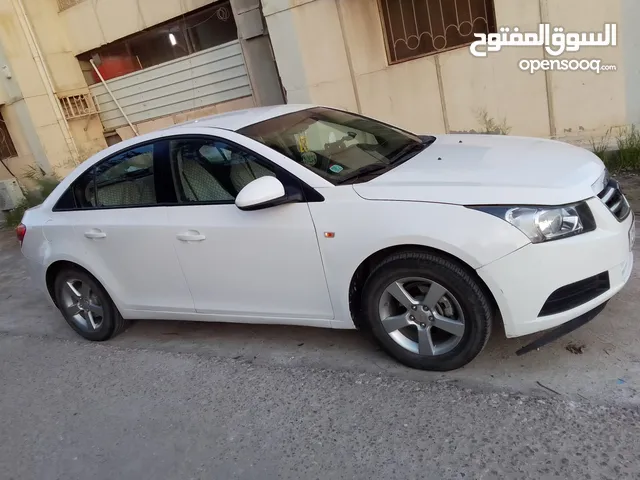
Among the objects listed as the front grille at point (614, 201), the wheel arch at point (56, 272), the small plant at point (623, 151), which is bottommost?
the small plant at point (623, 151)

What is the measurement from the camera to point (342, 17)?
26.6ft

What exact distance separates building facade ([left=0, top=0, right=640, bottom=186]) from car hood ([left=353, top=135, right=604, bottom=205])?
3622 mm

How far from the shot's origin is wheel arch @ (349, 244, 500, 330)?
3082mm

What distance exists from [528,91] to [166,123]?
7.62 meters

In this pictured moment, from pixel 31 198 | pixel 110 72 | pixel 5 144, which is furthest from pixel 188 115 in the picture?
pixel 5 144

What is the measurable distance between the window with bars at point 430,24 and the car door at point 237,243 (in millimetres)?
4838

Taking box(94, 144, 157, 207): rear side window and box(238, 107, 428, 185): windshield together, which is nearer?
box(238, 107, 428, 185): windshield

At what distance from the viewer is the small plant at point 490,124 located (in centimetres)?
744

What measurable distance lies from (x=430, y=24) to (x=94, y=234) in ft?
17.5

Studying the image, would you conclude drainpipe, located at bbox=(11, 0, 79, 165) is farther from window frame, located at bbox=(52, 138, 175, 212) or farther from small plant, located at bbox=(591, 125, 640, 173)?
small plant, located at bbox=(591, 125, 640, 173)

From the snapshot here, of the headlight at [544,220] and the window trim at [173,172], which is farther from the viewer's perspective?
the window trim at [173,172]

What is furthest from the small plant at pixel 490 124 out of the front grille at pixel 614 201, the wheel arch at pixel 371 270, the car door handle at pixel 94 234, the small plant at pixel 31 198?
the small plant at pixel 31 198

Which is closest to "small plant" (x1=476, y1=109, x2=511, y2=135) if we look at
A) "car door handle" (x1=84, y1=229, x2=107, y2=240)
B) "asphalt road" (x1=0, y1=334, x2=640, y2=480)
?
"asphalt road" (x1=0, y1=334, x2=640, y2=480)

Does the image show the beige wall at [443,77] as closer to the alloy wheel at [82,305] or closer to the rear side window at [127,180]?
the rear side window at [127,180]
